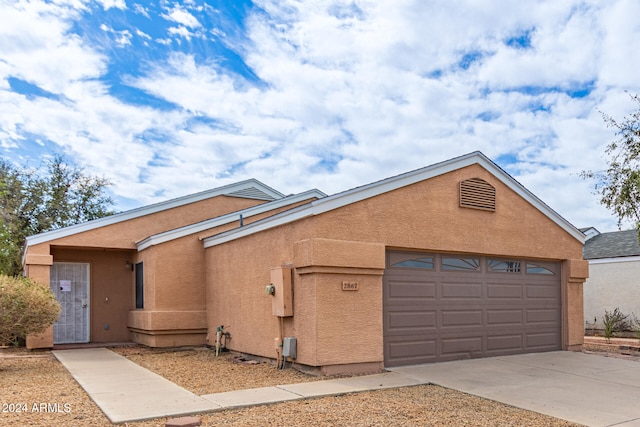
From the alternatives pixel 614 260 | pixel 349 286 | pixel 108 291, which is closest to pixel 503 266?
pixel 349 286

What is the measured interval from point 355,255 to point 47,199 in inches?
830

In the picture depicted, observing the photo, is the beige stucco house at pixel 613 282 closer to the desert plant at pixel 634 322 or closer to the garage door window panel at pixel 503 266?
the desert plant at pixel 634 322

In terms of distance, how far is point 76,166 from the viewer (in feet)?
89.6

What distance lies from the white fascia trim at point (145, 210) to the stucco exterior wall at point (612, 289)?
12.4 metres

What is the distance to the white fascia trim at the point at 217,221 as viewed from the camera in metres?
13.6

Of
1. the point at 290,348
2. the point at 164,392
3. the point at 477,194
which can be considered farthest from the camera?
the point at 477,194

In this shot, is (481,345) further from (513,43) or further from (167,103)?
(167,103)

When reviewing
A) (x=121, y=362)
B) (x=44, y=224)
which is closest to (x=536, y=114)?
(x=121, y=362)

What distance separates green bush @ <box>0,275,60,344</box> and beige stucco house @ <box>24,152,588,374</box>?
122 inches

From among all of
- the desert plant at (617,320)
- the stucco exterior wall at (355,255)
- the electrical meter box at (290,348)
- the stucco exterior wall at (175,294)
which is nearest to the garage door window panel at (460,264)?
the stucco exterior wall at (355,255)

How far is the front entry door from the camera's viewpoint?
15.1 metres

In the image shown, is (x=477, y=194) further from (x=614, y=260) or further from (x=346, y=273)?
(x=614, y=260)

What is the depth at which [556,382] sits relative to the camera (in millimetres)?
9047

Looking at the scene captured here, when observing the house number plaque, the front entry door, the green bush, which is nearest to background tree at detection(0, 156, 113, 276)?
the front entry door
